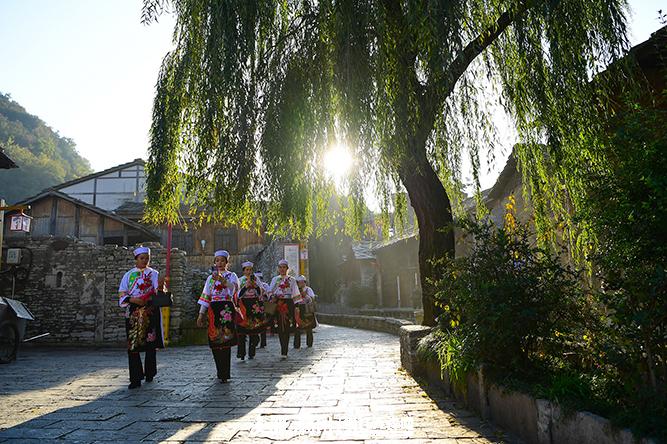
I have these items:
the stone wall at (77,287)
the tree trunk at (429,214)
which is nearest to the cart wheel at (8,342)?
the stone wall at (77,287)

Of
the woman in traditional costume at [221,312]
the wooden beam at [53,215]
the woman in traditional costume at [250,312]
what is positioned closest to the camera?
the woman in traditional costume at [221,312]

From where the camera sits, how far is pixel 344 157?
6.24 m

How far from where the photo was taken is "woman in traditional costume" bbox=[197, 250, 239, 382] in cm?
631

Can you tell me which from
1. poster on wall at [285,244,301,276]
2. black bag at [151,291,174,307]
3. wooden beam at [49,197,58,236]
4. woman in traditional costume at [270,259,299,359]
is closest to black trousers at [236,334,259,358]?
woman in traditional costume at [270,259,299,359]

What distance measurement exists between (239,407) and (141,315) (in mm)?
2164

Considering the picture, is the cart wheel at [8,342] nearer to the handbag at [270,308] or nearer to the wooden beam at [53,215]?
the handbag at [270,308]

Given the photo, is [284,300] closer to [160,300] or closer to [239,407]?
[160,300]

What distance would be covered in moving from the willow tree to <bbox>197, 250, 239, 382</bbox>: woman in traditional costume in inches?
36.2

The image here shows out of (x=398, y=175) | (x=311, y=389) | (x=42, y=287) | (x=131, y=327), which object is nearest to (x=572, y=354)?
(x=311, y=389)

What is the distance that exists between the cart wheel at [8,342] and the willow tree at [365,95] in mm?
4381

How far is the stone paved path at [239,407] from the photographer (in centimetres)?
369

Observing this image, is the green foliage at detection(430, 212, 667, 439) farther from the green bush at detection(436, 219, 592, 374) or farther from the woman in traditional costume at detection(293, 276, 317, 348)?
the woman in traditional costume at detection(293, 276, 317, 348)

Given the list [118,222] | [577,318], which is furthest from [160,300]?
[118,222]

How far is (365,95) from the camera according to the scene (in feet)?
18.3
